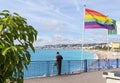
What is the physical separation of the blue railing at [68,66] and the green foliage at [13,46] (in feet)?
45.5

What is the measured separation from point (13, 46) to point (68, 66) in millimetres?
21803

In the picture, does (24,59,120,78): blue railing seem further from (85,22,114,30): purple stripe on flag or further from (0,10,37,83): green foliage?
(0,10,37,83): green foliage

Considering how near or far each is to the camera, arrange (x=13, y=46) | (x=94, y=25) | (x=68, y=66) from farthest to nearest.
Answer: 1. (x=94, y=25)
2. (x=68, y=66)
3. (x=13, y=46)

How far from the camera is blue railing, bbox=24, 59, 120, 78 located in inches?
806

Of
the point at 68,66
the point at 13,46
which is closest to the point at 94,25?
the point at 68,66

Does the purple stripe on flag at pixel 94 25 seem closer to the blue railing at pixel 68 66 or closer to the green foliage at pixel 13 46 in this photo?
Answer: the blue railing at pixel 68 66

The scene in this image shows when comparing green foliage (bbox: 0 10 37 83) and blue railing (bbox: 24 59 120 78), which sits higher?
green foliage (bbox: 0 10 37 83)

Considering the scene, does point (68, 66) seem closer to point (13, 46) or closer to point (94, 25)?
point (94, 25)

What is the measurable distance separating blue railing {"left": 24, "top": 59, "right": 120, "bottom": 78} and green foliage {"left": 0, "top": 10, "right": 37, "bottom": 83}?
→ 1387 centimetres

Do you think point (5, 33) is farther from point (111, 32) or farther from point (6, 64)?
point (111, 32)

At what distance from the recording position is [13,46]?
2.80m

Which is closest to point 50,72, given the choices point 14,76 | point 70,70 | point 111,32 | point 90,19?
point 70,70

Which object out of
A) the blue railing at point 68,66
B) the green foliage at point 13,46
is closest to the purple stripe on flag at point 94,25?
the blue railing at point 68,66

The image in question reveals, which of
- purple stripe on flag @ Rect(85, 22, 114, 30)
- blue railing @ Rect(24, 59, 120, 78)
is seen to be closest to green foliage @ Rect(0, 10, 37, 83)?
blue railing @ Rect(24, 59, 120, 78)
